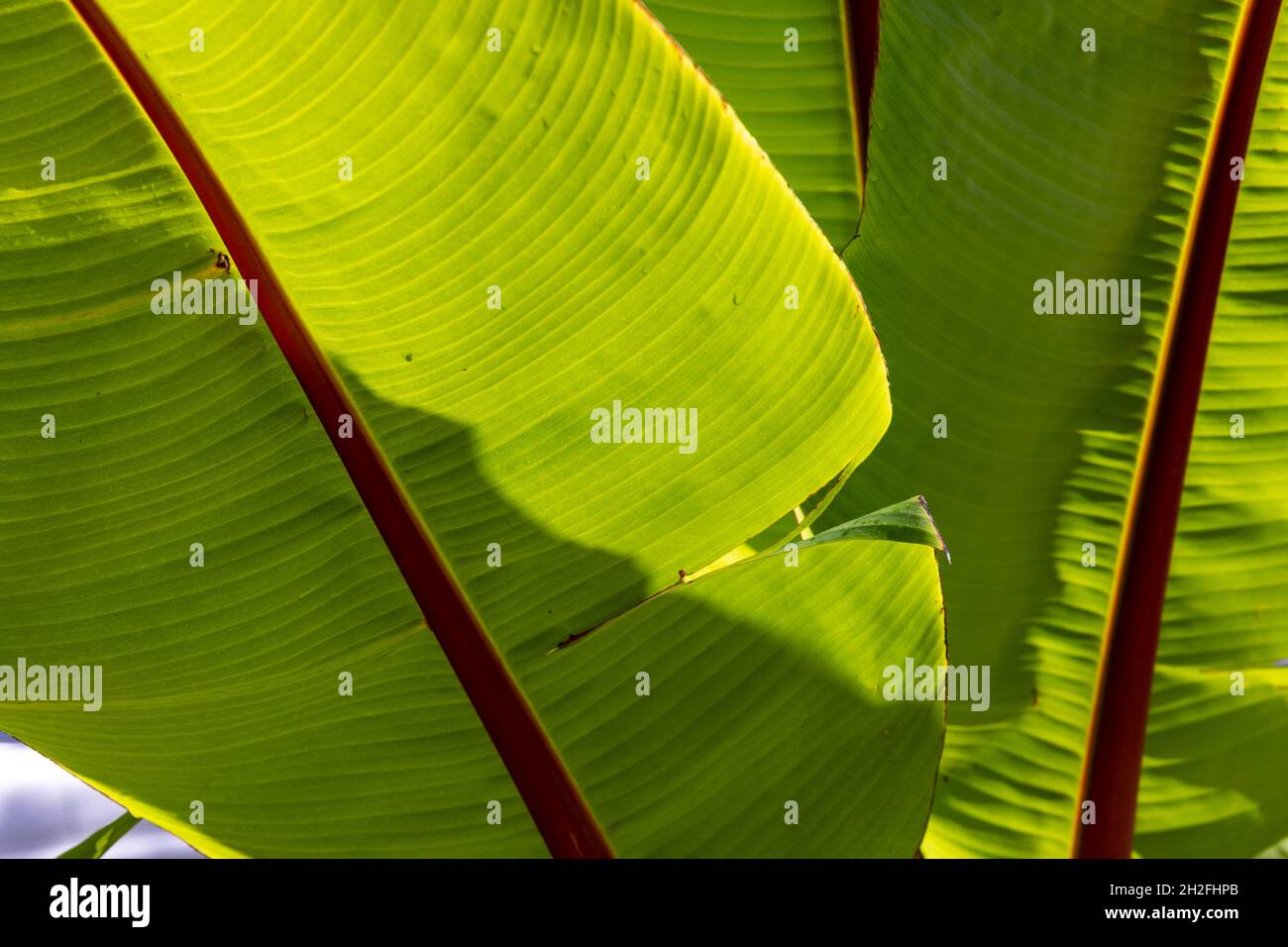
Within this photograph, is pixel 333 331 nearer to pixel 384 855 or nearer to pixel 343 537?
pixel 343 537

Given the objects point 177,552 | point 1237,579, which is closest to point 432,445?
point 177,552

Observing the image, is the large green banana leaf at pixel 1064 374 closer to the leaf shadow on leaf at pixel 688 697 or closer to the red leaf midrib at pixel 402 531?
the leaf shadow on leaf at pixel 688 697

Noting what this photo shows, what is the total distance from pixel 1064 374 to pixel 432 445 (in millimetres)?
557

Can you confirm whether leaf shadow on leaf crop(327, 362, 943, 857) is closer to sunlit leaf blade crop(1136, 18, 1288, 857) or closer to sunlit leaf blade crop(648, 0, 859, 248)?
sunlit leaf blade crop(1136, 18, 1288, 857)

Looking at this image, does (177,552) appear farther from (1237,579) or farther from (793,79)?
(1237,579)

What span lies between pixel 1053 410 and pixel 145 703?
76 centimetres

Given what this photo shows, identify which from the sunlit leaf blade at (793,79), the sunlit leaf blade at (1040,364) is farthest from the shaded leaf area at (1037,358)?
the sunlit leaf blade at (793,79)

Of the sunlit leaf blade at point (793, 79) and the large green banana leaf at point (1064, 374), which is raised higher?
the sunlit leaf blade at point (793, 79)

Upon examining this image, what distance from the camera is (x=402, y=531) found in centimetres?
64

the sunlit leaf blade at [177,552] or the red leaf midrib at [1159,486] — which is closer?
the sunlit leaf blade at [177,552]

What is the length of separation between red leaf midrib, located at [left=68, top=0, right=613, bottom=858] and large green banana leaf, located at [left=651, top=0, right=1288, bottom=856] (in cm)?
37

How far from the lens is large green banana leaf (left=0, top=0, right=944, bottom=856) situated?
0.52m

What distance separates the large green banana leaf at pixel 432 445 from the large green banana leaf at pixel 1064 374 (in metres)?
0.22

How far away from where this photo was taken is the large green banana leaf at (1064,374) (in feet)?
2.56
